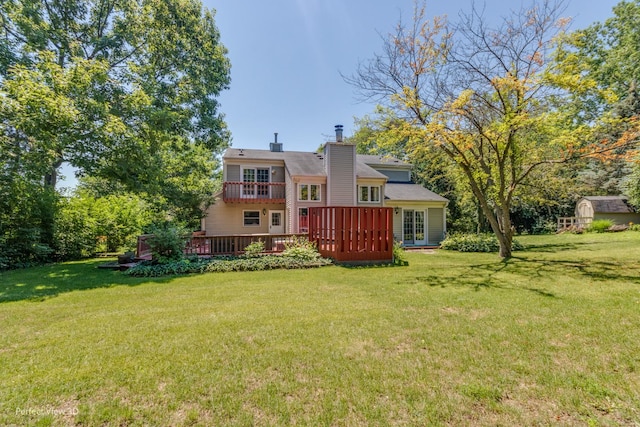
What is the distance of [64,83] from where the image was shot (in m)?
9.41

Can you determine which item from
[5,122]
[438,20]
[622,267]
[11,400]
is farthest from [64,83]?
[622,267]

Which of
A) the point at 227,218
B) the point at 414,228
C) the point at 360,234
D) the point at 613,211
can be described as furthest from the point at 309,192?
the point at 613,211

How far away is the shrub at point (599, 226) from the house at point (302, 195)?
11.6 m

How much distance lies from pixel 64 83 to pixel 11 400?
10.8 meters

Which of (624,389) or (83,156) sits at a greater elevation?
(83,156)

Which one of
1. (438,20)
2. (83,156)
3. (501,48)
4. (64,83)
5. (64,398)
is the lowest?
(64,398)

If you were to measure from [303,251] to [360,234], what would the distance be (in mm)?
2066

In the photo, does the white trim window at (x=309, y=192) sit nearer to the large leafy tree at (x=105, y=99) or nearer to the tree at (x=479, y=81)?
the large leafy tree at (x=105, y=99)

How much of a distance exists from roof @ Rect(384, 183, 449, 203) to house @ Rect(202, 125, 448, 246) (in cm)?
6

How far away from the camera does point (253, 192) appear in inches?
701

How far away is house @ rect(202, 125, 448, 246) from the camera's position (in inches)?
675

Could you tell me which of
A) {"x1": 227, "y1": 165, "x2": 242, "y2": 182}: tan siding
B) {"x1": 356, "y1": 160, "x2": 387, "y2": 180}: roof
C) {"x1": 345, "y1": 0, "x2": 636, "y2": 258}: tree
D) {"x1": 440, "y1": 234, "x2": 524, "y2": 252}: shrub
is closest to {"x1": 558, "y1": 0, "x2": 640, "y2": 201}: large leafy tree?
{"x1": 440, "y1": 234, "x2": 524, "y2": 252}: shrub

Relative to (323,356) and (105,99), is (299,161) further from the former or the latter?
(323,356)

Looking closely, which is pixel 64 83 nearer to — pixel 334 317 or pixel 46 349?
pixel 46 349
